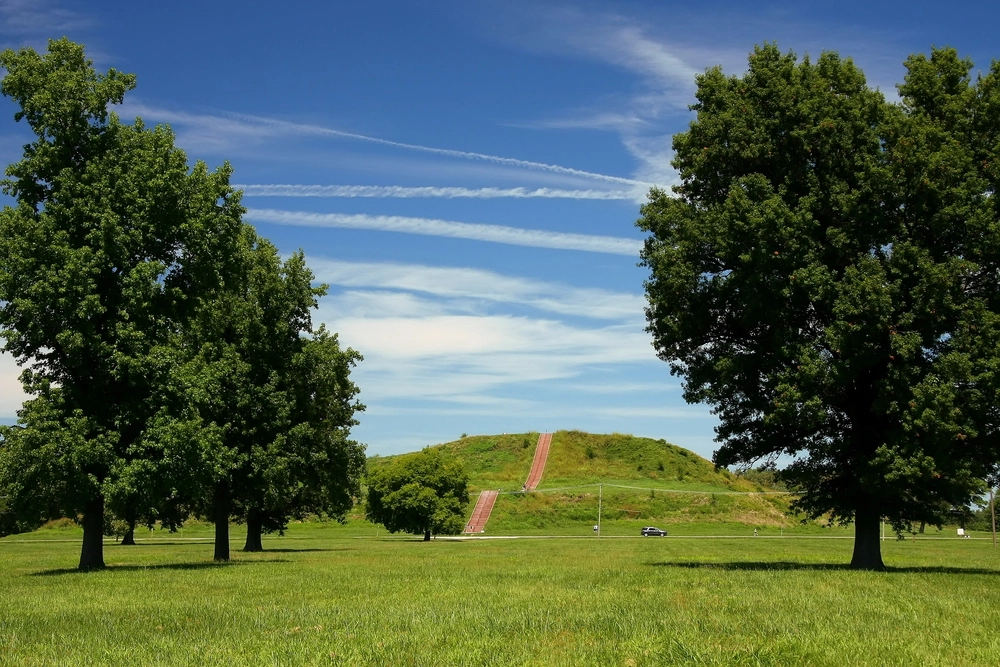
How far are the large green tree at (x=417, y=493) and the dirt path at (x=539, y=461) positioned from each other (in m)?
47.5

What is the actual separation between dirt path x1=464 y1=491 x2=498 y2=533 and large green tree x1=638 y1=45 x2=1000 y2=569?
77964mm

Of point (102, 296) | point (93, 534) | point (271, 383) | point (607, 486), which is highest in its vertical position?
point (102, 296)

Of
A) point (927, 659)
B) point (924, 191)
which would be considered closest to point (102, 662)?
point (927, 659)

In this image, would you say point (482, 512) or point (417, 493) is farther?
point (482, 512)

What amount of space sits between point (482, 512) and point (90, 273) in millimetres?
88856

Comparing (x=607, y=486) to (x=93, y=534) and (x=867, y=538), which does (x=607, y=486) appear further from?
(x=93, y=534)

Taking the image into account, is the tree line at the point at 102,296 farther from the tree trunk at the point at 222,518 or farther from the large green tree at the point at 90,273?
the tree trunk at the point at 222,518

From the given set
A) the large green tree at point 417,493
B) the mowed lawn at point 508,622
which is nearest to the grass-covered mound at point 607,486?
the large green tree at point 417,493

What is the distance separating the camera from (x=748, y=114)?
30.2 meters

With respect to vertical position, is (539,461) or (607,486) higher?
(539,461)

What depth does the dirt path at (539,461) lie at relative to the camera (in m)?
133

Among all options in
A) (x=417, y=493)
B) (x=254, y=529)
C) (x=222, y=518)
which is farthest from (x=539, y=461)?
(x=222, y=518)

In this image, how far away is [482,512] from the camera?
113 meters

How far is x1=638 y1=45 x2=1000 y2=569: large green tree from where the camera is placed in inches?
1019
